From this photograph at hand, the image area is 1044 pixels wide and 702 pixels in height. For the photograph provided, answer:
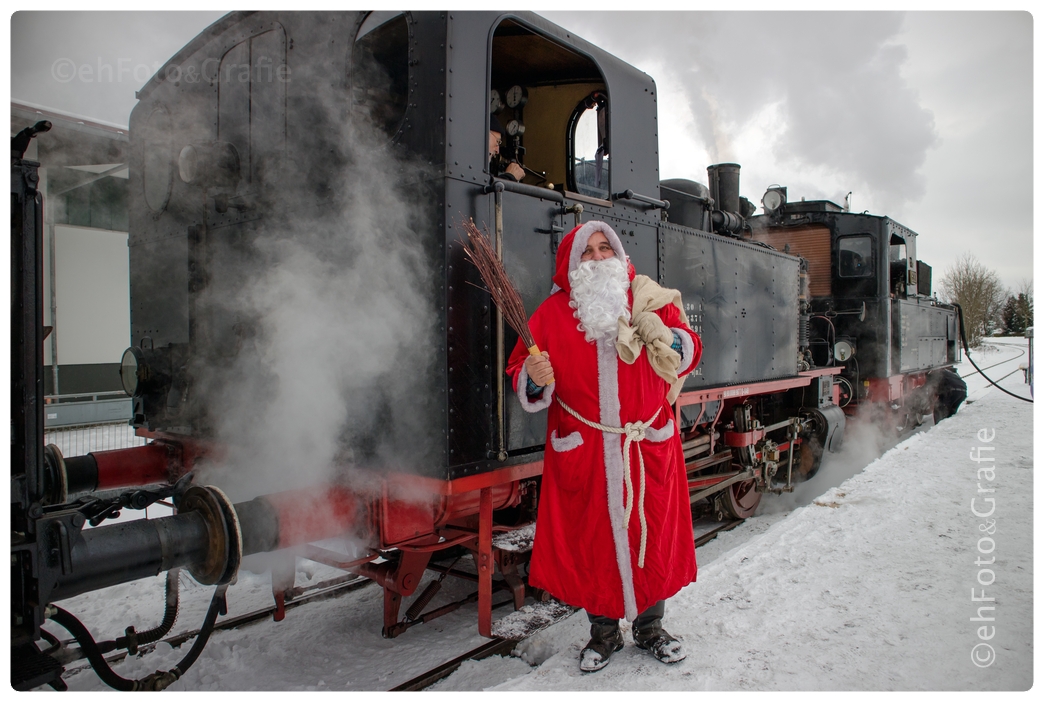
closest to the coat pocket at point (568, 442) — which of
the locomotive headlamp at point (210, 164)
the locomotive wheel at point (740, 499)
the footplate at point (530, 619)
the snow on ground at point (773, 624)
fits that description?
the snow on ground at point (773, 624)

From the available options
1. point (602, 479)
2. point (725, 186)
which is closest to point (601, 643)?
point (602, 479)

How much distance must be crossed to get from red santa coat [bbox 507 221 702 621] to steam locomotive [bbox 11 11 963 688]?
26 cm

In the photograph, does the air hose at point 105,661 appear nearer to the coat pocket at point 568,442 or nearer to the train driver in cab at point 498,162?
the coat pocket at point 568,442

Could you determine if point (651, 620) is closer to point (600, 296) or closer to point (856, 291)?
point (600, 296)

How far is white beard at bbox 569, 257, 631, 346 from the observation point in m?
2.46

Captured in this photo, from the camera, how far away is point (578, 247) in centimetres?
255

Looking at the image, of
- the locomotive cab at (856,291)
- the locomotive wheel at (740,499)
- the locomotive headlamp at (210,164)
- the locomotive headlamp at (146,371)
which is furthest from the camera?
the locomotive cab at (856,291)

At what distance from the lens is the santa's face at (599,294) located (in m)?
2.46

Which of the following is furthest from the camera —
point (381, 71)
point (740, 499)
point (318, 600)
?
point (740, 499)

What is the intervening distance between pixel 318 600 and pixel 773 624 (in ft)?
8.30

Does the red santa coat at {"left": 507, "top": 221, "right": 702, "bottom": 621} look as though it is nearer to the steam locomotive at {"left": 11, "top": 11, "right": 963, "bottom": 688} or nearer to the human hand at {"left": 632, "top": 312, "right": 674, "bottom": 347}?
the human hand at {"left": 632, "top": 312, "right": 674, "bottom": 347}

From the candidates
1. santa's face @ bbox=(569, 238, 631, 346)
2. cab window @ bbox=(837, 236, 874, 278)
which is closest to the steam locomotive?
santa's face @ bbox=(569, 238, 631, 346)

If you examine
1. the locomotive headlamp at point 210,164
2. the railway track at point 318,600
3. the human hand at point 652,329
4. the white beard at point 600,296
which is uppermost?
the locomotive headlamp at point 210,164

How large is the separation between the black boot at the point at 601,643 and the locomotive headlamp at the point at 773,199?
745cm
